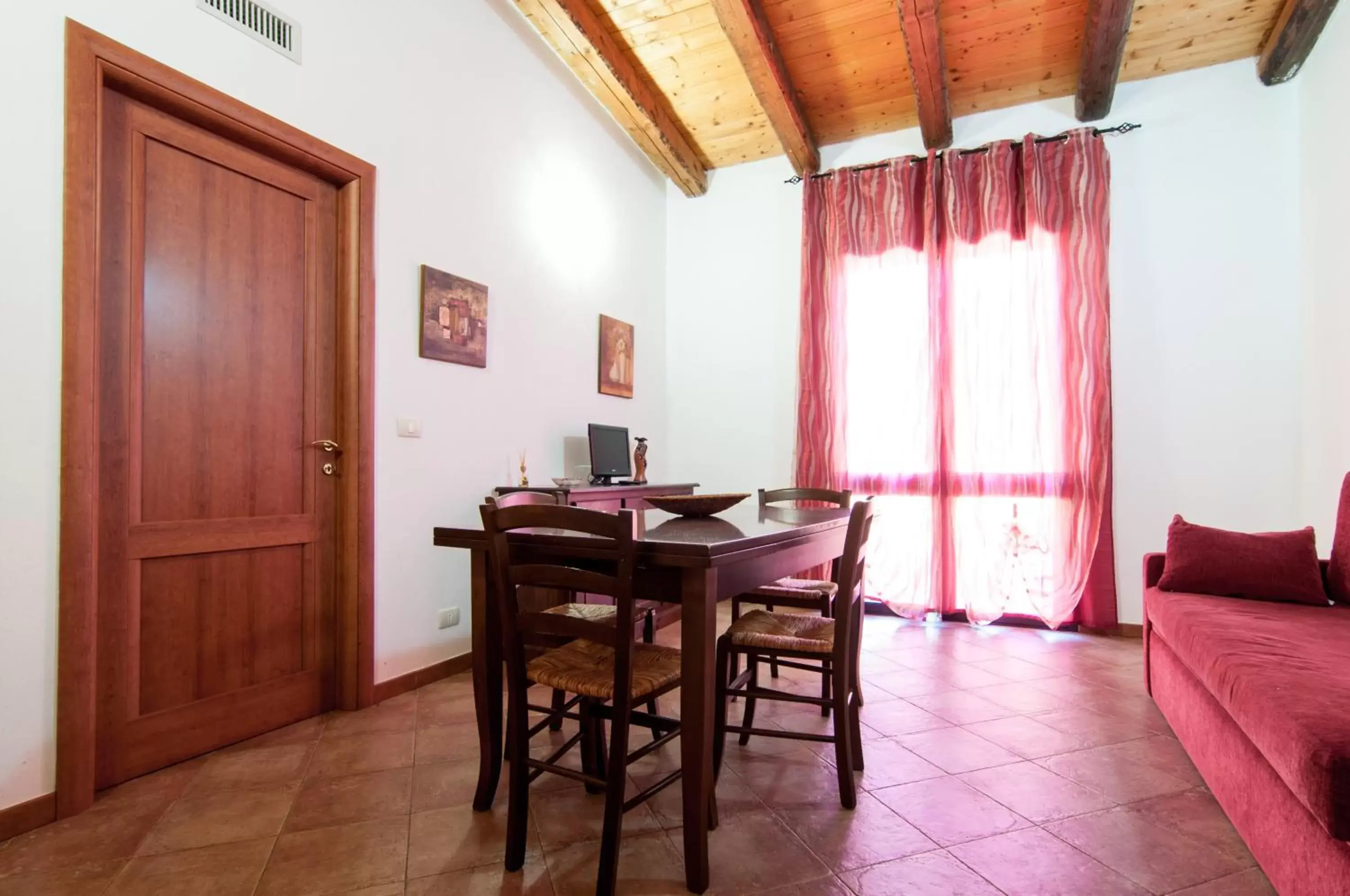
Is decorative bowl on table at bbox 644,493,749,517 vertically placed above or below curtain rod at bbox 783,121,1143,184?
below

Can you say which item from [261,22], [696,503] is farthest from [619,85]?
[696,503]

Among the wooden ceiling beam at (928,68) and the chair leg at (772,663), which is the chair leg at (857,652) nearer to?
the chair leg at (772,663)

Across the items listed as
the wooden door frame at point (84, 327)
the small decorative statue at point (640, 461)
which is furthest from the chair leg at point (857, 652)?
the wooden door frame at point (84, 327)

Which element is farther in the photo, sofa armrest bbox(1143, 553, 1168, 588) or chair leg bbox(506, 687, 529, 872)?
sofa armrest bbox(1143, 553, 1168, 588)

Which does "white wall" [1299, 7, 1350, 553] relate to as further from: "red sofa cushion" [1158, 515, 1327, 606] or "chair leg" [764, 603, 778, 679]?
"chair leg" [764, 603, 778, 679]

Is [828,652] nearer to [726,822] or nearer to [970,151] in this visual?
[726,822]

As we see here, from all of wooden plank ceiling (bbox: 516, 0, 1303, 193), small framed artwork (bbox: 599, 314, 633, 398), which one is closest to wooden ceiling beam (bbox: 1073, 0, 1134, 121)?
wooden plank ceiling (bbox: 516, 0, 1303, 193)

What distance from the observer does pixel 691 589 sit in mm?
1472

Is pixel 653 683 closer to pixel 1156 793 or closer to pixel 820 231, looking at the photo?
pixel 1156 793

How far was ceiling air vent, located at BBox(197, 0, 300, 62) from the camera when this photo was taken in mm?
2164

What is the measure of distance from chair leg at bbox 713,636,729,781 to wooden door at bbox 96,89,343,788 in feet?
5.29

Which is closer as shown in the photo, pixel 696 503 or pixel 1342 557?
pixel 696 503

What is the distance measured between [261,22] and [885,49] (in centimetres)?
315

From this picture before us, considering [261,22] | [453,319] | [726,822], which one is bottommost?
[726,822]
